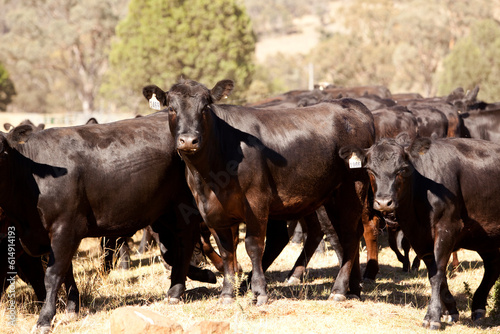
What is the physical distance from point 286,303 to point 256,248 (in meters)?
0.64

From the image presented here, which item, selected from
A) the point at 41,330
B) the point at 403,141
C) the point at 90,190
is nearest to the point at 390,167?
the point at 403,141

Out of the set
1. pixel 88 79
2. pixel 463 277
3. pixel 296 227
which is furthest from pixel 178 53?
pixel 463 277

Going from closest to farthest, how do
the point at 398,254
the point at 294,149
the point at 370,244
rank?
the point at 294,149 < the point at 370,244 < the point at 398,254

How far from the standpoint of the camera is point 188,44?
46.4 metres

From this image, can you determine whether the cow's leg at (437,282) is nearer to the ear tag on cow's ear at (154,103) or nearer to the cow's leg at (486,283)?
the cow's leg at (486,283)

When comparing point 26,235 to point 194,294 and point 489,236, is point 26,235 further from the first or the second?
point 489,236

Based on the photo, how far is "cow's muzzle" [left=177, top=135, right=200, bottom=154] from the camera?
667 centimetres

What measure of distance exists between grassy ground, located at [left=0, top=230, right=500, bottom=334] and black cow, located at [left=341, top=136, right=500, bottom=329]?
23.0 inches

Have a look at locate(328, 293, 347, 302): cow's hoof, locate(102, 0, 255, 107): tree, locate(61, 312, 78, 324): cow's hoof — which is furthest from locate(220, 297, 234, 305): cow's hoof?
locate(102, 0, 255, 107): tree

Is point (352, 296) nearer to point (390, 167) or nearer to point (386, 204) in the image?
point (386, 204)

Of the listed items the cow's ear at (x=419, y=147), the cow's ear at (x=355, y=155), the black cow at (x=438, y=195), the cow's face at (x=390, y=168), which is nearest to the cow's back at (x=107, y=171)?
the cow's ear at (x=355, y=155)

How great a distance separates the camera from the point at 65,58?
6612 centimetres

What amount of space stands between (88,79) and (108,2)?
7.75 metres

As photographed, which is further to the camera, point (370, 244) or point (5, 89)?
point (5, 89)
